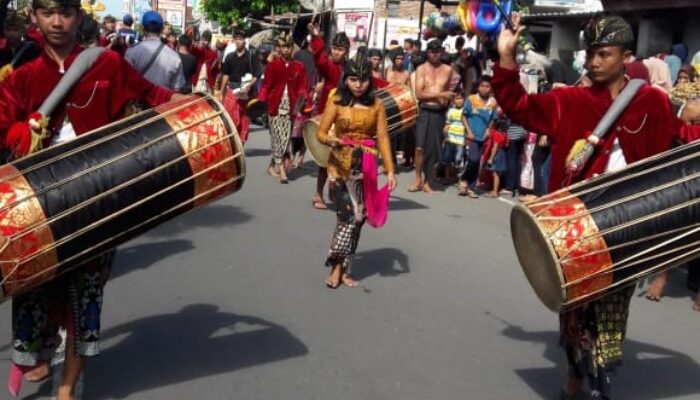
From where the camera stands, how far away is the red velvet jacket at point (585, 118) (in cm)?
388

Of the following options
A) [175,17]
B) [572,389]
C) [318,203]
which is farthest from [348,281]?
[175,17]

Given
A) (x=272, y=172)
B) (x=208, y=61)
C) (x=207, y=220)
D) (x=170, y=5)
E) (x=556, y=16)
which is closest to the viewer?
(x=207, y=220)

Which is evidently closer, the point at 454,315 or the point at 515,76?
the point at 515,76

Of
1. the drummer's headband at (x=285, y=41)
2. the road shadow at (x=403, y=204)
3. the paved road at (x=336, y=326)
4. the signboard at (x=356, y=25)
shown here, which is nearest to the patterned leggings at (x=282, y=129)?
the drummer's headband at (x=285, y=41)

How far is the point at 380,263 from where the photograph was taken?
6.75 meters

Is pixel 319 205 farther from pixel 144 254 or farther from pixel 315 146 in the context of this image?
pixel 144 254

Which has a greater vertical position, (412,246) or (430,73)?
(430,73)

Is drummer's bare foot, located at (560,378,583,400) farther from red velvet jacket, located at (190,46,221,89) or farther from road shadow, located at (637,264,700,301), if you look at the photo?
red velvet jacket, located at (190,46,221,89)

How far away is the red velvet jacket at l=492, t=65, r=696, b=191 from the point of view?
12.7ft

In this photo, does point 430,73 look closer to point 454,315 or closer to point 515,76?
point 454,315

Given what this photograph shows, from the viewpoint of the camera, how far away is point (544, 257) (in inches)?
139

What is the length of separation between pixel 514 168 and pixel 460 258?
3803mm

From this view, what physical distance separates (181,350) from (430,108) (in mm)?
6780

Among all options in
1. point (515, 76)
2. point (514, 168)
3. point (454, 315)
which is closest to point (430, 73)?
point (514, 168)
